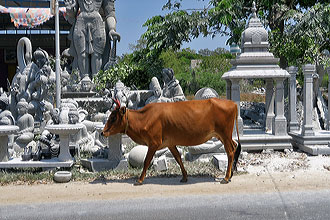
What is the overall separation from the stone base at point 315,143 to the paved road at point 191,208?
3.40 metres

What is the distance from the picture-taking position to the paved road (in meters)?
5.05

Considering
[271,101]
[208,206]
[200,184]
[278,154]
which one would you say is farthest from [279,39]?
[208,206]

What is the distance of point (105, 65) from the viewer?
1605 cm

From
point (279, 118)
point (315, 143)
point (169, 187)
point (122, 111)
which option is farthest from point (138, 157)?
point (315, 143)

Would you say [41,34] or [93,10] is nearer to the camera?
[93,10]

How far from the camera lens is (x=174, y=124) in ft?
21.3

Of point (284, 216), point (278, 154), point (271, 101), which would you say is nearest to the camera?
point (284, 216)

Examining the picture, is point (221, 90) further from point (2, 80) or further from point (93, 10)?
point (2, 80)

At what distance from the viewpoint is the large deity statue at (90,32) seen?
52.7 feet

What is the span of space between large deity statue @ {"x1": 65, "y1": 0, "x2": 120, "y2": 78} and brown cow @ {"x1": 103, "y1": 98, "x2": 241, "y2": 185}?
33.4 feet

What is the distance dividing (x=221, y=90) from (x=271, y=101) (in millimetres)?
Result: 12340

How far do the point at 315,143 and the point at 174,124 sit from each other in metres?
4.92

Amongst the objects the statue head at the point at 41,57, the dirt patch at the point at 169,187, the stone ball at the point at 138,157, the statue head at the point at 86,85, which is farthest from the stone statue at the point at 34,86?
the dirt patch at the point at 169,187

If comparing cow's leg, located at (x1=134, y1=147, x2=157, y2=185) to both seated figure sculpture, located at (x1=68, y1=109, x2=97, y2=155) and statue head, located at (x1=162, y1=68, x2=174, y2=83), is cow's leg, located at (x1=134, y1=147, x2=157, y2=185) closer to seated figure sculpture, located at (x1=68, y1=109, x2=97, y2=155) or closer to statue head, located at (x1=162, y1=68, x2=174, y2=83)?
seated figure sculpture, located at (x1=68, y1=109, x2=97, y2=155)
